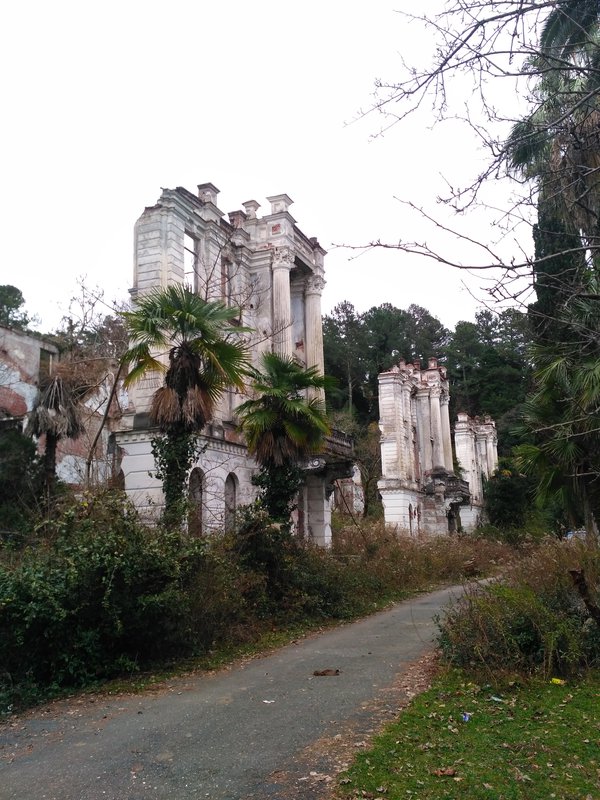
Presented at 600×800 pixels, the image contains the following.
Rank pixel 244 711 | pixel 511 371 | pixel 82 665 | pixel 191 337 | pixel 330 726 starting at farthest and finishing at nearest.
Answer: pixel 511 371 → pixel 191 337 → pixel 82 665 → pixel 244 711 → pixel 330 726

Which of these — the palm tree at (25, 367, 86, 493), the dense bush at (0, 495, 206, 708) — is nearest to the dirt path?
the dense bush at (0, 495, 206, 708)

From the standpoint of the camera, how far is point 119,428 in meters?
22.4

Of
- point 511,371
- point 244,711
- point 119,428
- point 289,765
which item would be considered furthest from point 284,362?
point 511,371

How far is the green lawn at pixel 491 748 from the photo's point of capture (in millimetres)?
5480

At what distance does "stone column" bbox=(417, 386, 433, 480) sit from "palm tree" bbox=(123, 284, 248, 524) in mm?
31499

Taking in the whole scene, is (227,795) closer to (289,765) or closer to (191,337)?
(289,765)

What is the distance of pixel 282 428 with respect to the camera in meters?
16.8

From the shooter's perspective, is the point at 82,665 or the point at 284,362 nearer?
the point at 82,665

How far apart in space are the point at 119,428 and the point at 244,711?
15.3m

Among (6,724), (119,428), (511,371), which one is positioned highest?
(511,371)

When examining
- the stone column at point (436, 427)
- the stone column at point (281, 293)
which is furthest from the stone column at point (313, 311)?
the stone column at point (436, 427)

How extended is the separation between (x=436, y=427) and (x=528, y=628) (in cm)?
3824

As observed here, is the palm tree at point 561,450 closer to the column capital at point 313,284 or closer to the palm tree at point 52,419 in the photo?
the palm tree at point 52,419

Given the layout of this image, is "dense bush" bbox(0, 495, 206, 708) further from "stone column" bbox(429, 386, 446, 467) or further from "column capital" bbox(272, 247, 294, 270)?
"stone column" bbox(429, 386, 446, 467)
